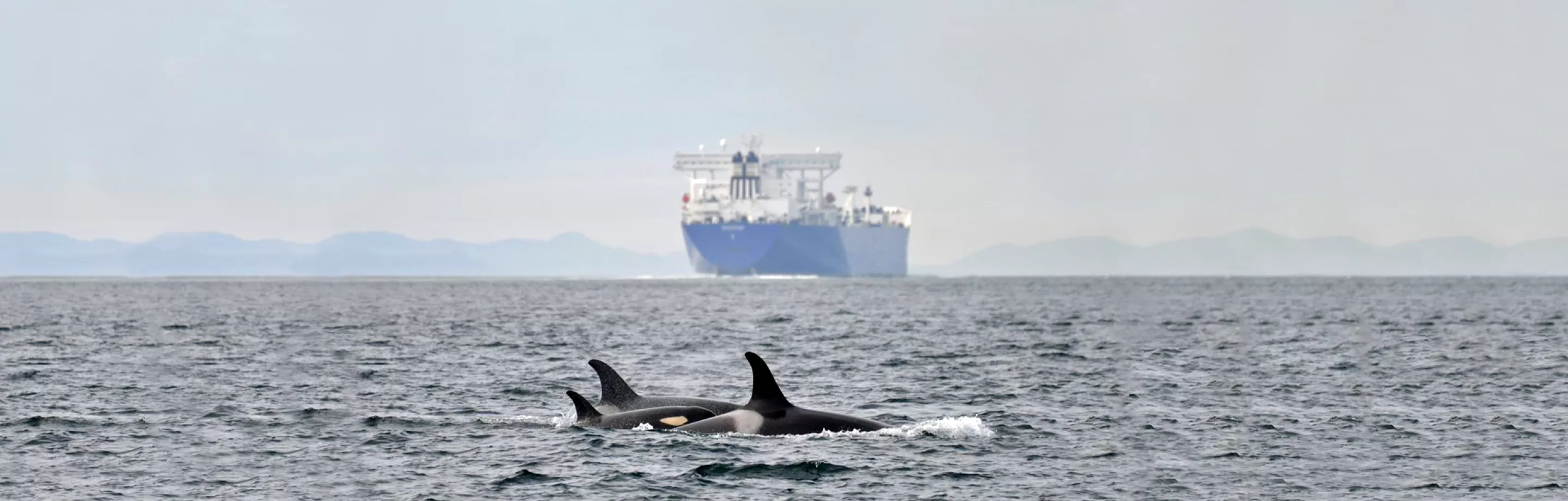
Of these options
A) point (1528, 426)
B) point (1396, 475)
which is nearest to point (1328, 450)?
point (1396, 475)

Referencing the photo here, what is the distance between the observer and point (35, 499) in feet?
60.8

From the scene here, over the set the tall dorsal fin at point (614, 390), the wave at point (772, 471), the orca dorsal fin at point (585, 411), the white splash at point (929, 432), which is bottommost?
the wave at point (772, 471)

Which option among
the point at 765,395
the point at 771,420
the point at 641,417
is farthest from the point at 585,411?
the point at 771,420

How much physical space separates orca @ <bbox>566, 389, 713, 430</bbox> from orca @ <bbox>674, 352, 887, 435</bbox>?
0.47m

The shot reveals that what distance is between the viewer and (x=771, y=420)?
2386cm

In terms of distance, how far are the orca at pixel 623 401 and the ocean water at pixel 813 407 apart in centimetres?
95

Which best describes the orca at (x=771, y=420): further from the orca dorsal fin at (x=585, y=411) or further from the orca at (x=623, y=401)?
the orca dorsal fin at (x=585, y=411)

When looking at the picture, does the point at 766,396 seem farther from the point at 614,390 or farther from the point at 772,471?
the point at 772,471

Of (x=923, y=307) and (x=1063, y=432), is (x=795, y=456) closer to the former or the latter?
(x=1063, y=432)

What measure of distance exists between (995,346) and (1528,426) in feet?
89.1

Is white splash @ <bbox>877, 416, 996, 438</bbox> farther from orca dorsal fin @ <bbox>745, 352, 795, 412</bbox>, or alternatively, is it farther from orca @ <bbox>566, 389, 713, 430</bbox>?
orca @ <bbox>566, 389, 713, 430</bbox>

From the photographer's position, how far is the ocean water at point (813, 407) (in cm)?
2008

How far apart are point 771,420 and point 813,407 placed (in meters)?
5.83

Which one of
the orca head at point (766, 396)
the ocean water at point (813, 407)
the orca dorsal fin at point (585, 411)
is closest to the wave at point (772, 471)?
the ocean water at point (813, 407)
